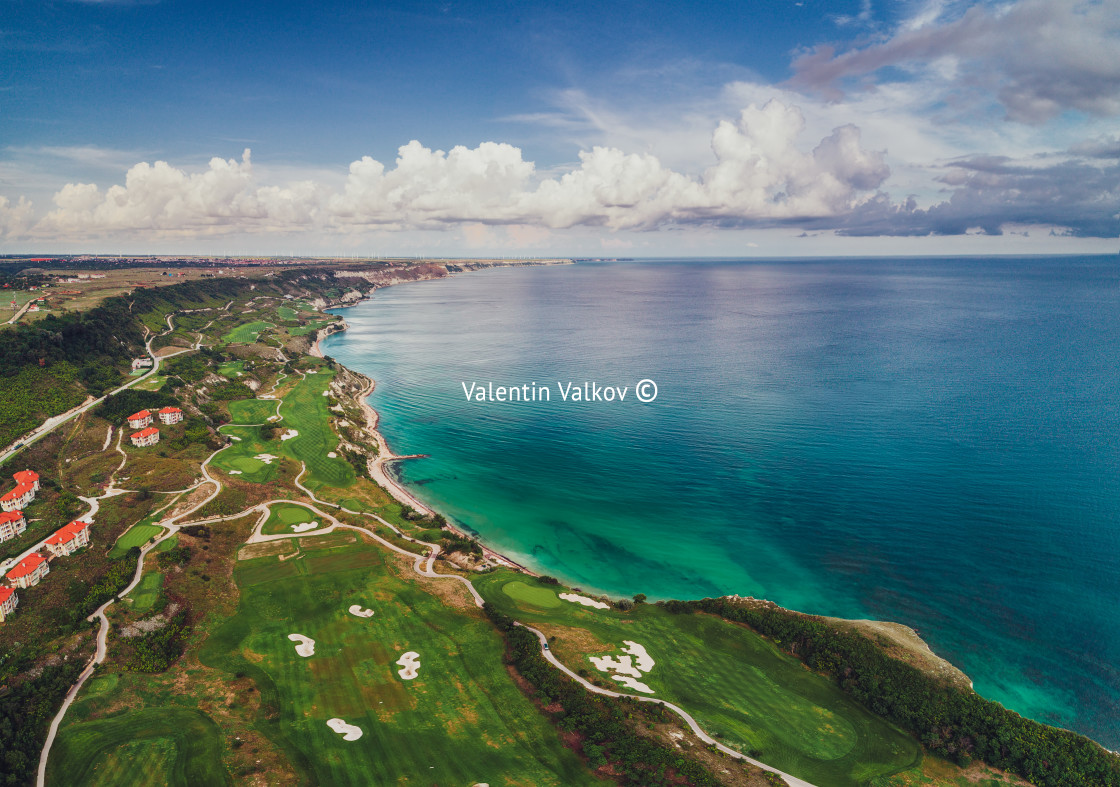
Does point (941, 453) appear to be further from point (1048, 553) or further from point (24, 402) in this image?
point (24, 402)

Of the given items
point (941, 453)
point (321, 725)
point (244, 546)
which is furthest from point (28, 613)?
point (941, 453)

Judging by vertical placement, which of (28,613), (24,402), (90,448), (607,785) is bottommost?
(607,785)

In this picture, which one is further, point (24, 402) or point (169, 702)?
point (24, 402)

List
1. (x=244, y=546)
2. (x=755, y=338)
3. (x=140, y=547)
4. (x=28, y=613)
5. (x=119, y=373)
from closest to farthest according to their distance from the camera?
(x=28, y=613)
(x=140, y=547)
(x=244, y=546)
(x=119, y=373)
(x=755, y=338)

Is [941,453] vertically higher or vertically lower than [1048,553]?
higher

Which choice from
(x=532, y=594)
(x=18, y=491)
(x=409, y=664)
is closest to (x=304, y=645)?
(x=409, y=664)

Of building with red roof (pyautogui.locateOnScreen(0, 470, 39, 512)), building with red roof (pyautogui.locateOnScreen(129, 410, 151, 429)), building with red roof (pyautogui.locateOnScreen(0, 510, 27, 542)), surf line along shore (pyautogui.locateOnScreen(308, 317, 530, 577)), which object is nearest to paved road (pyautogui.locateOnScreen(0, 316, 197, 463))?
building with red roof (pyautogui.locateOnScreen(129, 410, 151, 429))

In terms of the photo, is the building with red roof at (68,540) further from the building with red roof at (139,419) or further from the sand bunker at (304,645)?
the building with red roof at (139,419)
